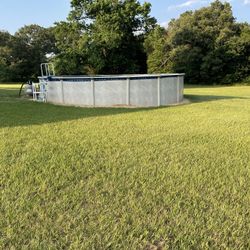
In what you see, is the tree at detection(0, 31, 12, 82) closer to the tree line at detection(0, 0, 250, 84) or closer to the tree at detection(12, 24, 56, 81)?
the tree at detection(12, 24, 56, 81)

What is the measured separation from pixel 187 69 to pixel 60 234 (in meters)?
30.8

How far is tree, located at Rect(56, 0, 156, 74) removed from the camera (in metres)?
29.2

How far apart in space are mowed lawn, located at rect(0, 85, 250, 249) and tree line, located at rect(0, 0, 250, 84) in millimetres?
24542

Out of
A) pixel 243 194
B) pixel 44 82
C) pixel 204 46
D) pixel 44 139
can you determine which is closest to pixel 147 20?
pixel 204 46

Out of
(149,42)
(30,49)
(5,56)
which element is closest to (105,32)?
(149,42)

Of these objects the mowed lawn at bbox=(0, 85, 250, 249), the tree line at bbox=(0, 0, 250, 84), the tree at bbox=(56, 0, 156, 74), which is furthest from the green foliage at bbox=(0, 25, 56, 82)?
the mowed lawn at bbox=(0, 85, 250, 249)

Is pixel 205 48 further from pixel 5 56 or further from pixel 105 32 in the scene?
pixel 5 56

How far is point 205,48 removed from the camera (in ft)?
104

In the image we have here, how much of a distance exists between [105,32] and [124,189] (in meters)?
27.0

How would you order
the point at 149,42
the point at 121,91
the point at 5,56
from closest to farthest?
the point at 121,91 < the point at 149,42 < the point at 5,56

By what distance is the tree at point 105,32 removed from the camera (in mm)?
29234

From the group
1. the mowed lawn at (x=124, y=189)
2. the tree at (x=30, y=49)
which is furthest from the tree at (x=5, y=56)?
the mowed lawn at (x=124, y=189)

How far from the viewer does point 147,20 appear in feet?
104

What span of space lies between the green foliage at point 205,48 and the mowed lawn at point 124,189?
25.8 metres
